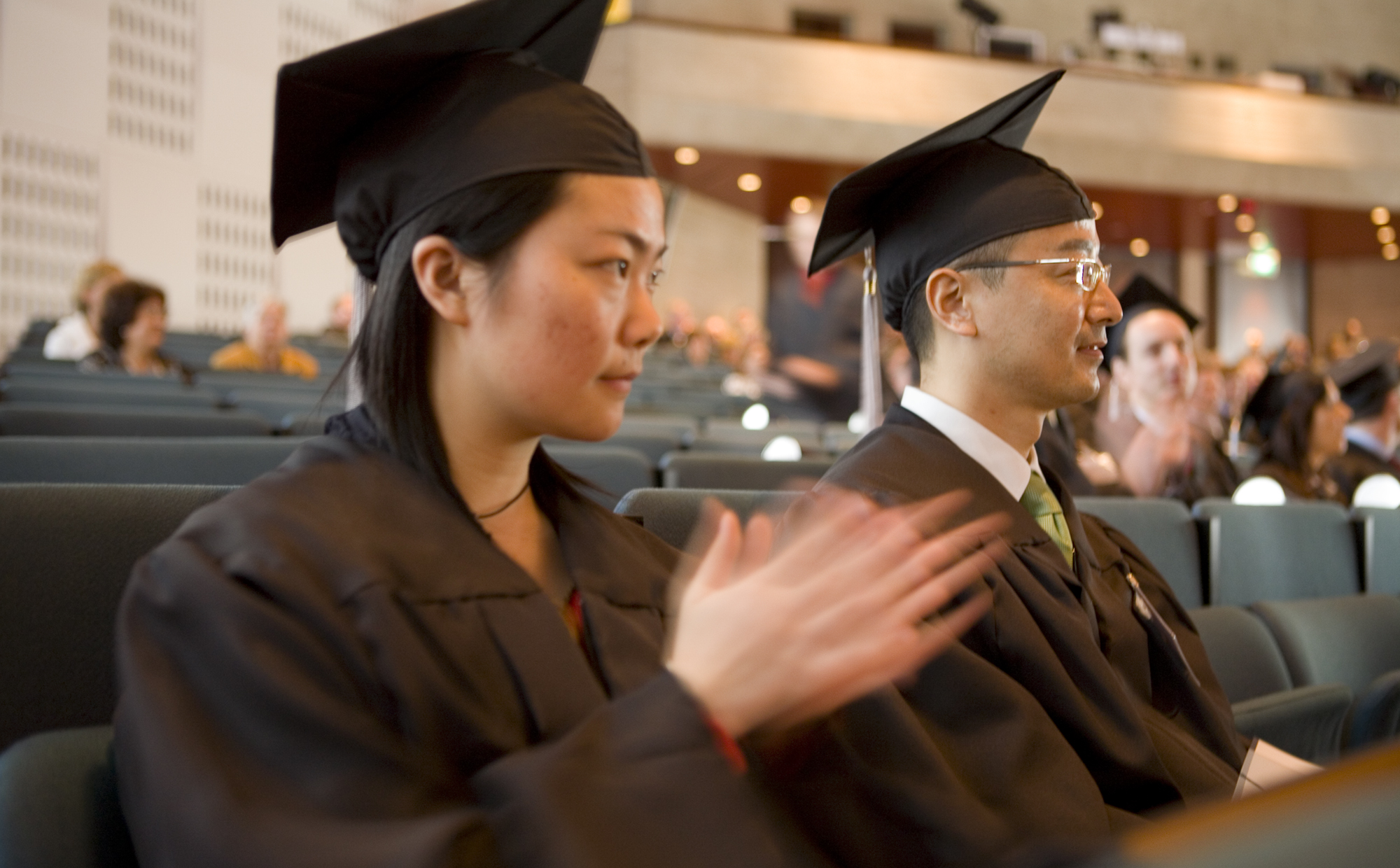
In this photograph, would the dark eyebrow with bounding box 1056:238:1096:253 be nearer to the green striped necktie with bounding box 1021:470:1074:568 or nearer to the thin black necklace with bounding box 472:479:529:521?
the green striped necktie with bounding box 1021:470:1074:568

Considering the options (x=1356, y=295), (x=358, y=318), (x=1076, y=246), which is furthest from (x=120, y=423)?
(x=1356, y=295)

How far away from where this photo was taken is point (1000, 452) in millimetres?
1819

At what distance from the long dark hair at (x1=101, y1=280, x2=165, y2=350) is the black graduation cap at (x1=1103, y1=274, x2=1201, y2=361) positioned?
188 inches

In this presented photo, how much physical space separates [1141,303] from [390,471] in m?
3.21

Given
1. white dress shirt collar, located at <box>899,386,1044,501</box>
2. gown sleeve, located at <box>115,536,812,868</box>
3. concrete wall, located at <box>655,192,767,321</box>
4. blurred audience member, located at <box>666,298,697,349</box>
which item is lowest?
gown sleeve, located at <box>115,536,812,868</box>

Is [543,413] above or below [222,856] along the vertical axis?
above

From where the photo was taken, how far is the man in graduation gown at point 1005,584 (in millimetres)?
1307

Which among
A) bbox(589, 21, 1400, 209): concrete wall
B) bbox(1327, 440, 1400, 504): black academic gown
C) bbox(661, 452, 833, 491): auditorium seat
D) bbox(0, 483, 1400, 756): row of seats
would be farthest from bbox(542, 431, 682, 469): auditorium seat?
bbox(589, 21, 1400, 209): concrete wall

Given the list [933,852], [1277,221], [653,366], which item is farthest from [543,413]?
[1277,221]

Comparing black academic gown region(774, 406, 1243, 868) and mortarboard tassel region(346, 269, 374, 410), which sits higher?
mortarboard tassel region(346, 269, 374, 410)

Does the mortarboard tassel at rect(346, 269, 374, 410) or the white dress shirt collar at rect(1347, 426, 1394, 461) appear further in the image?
the white dress shirt collar at rect(1347, 426, 1394, 461)

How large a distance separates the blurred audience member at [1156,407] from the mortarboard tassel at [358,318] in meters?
2.92

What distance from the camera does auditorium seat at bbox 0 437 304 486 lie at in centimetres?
207

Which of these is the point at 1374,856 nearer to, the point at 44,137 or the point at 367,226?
the point at 367,226
